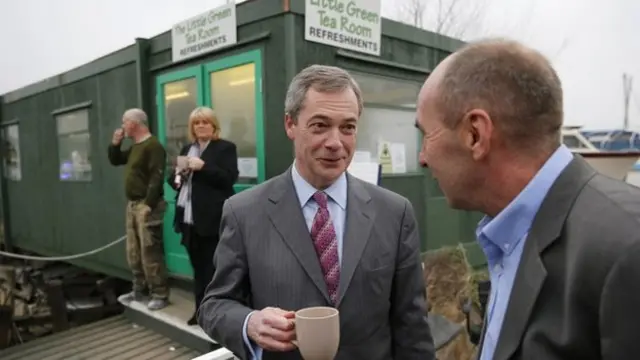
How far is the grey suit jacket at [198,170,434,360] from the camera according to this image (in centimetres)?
142

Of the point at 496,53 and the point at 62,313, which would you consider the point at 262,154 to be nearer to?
the point at 496,53

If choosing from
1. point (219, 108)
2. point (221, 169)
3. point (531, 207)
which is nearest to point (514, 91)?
point (531, 207)

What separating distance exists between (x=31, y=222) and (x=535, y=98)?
10.2 meters

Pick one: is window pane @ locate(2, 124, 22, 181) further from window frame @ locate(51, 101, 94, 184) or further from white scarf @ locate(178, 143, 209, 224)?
white scarf @ locate(178, 143, 209, 224)

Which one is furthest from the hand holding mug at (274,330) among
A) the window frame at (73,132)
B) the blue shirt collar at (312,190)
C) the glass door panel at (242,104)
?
the window frame at (73,132)

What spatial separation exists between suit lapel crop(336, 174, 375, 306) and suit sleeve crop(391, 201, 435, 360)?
15cm

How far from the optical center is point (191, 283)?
4996 millimetres

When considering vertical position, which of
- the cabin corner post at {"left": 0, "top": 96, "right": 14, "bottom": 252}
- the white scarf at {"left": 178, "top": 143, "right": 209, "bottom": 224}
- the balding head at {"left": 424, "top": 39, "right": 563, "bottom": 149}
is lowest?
the cabin corner post at {"left": 0, "top": 96, "right": 14, "bottom": 252}

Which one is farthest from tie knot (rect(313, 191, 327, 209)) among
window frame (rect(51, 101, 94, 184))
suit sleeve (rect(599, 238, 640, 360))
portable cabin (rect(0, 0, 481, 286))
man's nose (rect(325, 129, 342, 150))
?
window frame (rect(51, 101, 94, 184))

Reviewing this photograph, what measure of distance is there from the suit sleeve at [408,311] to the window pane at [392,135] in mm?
3352

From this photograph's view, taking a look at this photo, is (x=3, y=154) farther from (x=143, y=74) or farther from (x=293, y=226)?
(x=293, y=226)

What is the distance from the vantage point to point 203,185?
3.66 metres

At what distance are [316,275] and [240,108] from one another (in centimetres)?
335

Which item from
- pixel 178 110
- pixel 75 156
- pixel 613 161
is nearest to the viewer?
pixel 178 110
